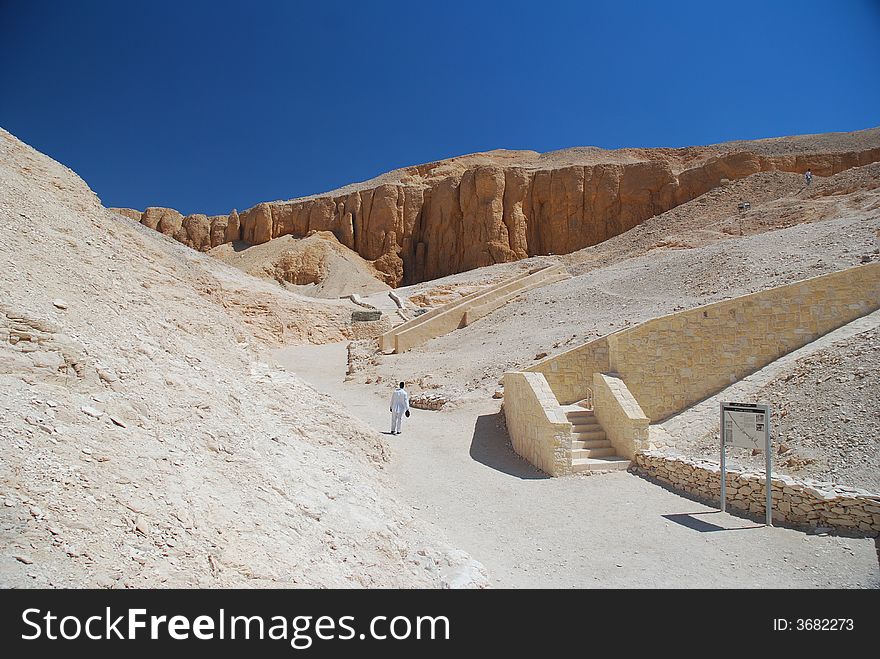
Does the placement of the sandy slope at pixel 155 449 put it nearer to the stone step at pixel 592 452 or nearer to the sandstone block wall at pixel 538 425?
the sandstone block wall at pixel 538 425

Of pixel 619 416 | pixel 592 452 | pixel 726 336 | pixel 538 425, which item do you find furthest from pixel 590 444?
pixel 726 336

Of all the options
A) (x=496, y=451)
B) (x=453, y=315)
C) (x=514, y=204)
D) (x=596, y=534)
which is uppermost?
(x=514, y=204)

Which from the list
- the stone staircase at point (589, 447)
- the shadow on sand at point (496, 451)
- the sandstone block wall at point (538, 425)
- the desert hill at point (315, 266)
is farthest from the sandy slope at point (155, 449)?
the desert hill at point (315, 266)

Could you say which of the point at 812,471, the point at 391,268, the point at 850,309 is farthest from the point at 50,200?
the point at 391,268

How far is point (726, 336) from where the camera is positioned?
10742 mm

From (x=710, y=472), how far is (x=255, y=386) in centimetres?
603

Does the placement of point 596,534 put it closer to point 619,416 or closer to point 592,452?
point 592,452

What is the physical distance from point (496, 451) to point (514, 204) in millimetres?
37569

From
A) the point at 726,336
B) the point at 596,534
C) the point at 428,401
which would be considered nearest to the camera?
the point at 596,534

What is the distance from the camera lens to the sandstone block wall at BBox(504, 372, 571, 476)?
27.7ft

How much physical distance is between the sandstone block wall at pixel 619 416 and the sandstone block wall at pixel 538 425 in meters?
1.02

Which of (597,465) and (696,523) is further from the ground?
(597,465)

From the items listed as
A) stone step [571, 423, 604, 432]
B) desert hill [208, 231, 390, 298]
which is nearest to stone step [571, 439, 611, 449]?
stone step [571, 423, 604, 432]

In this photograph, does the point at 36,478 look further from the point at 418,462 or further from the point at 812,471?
the point at 812,471
